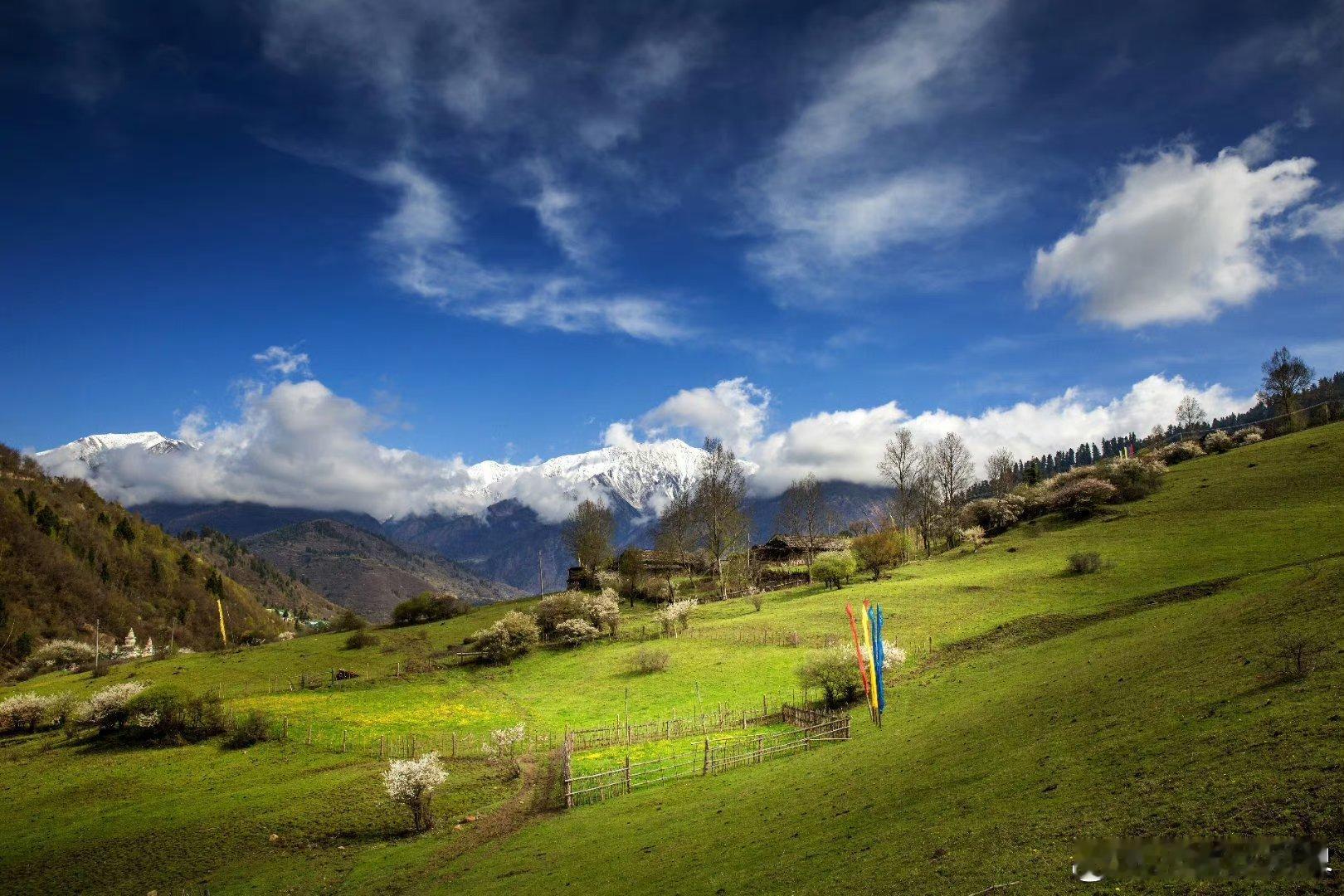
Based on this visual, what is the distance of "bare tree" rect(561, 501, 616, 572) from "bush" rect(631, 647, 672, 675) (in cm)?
5748

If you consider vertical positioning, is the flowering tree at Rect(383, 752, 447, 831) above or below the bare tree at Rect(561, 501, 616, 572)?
below

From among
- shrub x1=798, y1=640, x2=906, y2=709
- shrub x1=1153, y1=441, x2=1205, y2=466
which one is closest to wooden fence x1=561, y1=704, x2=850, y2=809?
shrub x1=798, y1=640, x2=906, y2=709

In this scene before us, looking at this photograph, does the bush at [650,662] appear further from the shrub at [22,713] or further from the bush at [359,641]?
the shrub at [22,713]

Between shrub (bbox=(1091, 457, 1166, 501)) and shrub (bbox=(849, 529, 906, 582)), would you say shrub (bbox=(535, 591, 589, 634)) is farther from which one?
shrub (bbox=(1091, 457, 1166, 501))

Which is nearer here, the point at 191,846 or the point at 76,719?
the point at 191,846

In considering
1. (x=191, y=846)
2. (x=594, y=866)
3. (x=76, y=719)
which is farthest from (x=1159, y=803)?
(x=76, y=719)

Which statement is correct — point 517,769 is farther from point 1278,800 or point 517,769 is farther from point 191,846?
point 1278,800

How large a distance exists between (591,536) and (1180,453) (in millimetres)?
107295

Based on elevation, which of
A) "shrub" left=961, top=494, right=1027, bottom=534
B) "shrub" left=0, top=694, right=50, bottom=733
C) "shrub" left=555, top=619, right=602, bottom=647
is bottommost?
"shrub" left=555, top=619, right=602, bottom=647

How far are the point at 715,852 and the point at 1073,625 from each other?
1522 inches

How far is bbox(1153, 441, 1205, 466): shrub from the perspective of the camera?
104312mm

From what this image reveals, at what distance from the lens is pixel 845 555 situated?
90750mm

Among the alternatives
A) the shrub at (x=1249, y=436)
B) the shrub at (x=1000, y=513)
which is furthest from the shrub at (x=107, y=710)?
the shrub at (x=1249, y=436)

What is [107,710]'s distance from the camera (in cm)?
5006
